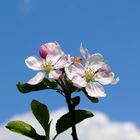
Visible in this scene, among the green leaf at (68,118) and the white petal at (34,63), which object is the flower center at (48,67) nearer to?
the white petal at (34,63)

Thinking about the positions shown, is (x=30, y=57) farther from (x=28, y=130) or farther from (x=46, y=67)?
(x=28, y=130)

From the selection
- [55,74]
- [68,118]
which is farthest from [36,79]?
Answer: [68,118]

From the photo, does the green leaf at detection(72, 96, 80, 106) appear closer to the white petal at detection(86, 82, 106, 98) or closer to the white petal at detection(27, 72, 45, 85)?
the white petal at detection(86, 82, 106, 98)

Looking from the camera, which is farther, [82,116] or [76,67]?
[82,116]

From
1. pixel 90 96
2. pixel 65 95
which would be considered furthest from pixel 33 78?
pixel 90 96

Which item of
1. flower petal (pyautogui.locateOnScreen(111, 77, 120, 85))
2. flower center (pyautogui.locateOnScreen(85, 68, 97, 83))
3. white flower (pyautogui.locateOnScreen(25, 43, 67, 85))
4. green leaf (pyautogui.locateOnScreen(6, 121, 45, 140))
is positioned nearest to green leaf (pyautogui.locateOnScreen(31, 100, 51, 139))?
green leaf (pyautogui.locateOnScreen(6, 121, 45, 140))

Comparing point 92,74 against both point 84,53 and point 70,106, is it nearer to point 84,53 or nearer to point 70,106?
point 84,53

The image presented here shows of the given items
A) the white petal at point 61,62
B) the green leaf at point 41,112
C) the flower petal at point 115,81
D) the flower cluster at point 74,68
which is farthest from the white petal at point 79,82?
the green leaf at point 41,112
